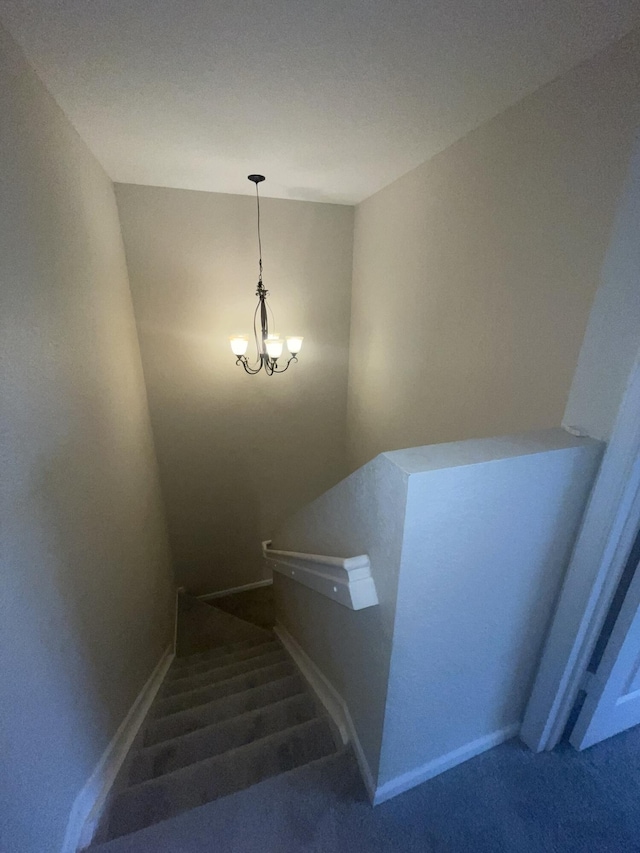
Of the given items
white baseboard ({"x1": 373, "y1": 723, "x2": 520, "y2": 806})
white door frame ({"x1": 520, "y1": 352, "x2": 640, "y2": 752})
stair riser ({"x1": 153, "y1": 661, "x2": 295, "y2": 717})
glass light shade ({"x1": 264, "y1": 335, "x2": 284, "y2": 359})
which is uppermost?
glass light shade ({"x1": 264, "y1": 335, "x2": 284, "y2": 359})

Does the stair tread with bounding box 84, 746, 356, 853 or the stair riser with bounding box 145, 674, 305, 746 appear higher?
the stair tread with bounding box 84, 746, 356, 853

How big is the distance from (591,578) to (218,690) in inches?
81.1

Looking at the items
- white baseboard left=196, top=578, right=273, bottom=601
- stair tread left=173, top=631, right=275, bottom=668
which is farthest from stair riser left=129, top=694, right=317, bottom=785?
white baseboard left=196, top=578, right=273, bottom=601

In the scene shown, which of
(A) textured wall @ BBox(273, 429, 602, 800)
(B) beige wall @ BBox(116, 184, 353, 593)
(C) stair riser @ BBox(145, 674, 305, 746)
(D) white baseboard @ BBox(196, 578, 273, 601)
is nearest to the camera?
(A) textured wall @ BBox(273, 429, 602, 800)

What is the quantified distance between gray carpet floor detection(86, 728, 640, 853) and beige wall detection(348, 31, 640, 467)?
1.28 m

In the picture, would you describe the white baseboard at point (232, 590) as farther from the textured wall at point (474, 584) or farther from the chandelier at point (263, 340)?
the textured wall at point (474, 584)

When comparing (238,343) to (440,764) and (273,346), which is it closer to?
(273,346)

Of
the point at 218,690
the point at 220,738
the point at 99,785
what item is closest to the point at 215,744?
the point at 220,738

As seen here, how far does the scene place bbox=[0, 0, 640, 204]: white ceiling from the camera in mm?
1047

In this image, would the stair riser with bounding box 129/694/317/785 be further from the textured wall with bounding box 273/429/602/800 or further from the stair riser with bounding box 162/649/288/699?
the stair riser with bounding box 162/649/288/699

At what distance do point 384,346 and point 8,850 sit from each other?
284 cm

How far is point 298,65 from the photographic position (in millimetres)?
1287

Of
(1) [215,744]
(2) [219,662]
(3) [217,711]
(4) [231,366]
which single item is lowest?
(2) [219,662]

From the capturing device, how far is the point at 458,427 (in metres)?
2.03
